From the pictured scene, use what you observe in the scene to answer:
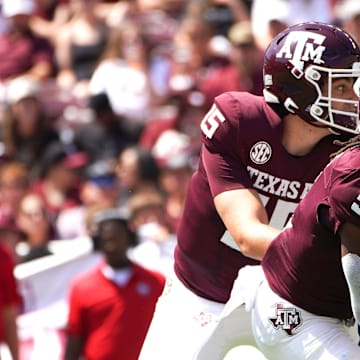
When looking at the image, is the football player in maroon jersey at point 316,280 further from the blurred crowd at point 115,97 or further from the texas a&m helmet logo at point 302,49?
the blurred crowd at point 115,97

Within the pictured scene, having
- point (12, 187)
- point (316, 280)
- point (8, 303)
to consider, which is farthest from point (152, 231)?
point (316, 280)

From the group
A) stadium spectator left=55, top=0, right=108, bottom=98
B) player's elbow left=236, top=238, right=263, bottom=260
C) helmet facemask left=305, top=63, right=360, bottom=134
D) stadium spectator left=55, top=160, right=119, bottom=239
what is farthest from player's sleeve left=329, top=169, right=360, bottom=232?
stadium spectator left=55, top=0, right=108, bottom=98

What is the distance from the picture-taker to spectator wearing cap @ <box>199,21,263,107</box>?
9.66 m

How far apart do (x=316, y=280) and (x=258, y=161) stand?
2.15ft

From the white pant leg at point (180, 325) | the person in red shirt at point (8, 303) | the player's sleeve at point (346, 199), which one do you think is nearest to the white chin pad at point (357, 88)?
the player's sleeve at point (346, 199)

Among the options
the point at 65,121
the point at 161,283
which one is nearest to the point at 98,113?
the point at 65,121

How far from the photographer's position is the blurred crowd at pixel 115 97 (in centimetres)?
902

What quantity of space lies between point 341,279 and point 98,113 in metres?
6.29

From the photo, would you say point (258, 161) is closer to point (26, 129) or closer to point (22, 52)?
point (26, 129)

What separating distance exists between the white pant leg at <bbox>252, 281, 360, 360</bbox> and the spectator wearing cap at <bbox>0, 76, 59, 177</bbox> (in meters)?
6.12

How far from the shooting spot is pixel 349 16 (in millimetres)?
8750

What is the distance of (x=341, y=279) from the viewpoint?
4.18 metres

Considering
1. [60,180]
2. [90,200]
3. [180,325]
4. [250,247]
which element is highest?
[250,247]

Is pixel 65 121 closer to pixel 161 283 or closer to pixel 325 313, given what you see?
pixel 161 283
